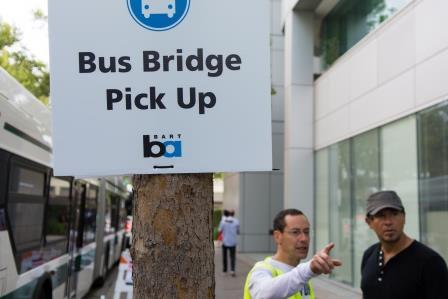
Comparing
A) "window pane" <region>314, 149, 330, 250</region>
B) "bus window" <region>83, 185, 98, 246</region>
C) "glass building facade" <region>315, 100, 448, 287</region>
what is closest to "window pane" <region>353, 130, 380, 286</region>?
"glass building facade" <region>315, 100, 448, 287</region>

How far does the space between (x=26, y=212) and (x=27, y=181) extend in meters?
0.34

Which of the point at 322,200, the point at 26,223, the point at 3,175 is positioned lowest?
the point at 26,223

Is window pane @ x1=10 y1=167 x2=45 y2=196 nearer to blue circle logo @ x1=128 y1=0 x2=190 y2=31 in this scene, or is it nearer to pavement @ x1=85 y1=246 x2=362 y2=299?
pavement @ x1=85 y1=246 x2=362 y2=299

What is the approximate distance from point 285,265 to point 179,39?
1.31 m

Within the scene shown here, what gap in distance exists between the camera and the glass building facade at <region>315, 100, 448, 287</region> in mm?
9367

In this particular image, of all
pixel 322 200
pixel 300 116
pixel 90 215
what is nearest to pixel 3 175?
pixel 90 215

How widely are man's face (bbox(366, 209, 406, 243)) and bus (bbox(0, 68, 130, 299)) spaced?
366 centimetres

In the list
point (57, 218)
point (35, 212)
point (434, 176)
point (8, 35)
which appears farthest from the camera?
point (8, 35)

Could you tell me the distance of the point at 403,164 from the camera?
1074cm

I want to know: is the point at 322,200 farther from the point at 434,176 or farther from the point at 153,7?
the point at 153,7

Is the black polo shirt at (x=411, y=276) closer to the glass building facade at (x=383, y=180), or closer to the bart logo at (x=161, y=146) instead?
the bart logo at (x=161, y=146)

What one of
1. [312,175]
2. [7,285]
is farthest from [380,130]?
[7,285]

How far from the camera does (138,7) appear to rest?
250 centimetres

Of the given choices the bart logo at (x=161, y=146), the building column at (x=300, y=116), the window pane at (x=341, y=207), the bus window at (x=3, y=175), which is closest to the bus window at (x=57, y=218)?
the bus window at (x=3, y=175)
